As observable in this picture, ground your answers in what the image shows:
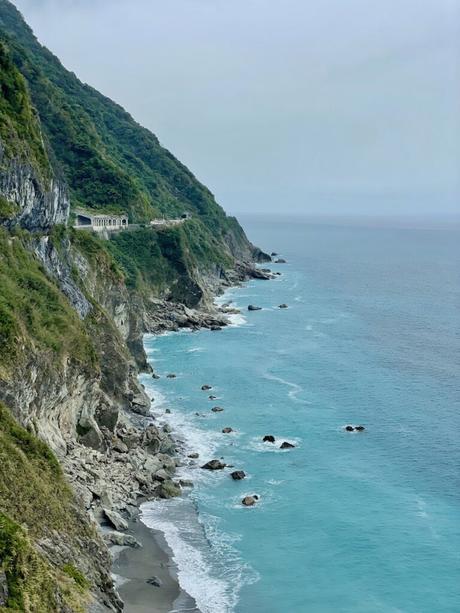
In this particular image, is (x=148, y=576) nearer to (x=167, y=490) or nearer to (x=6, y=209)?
(x=167, y=490)

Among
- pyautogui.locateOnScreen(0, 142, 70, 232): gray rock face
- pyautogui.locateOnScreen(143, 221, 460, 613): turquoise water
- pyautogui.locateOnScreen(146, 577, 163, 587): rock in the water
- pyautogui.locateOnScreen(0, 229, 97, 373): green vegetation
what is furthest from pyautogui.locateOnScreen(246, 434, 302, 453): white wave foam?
pyautogui.locateOnScreen(0, 142, 70, 232): gray rock face

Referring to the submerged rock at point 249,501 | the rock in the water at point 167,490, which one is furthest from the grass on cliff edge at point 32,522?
the submerged rock at point 249,501

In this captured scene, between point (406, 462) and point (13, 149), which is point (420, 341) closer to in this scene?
point (406, 462)

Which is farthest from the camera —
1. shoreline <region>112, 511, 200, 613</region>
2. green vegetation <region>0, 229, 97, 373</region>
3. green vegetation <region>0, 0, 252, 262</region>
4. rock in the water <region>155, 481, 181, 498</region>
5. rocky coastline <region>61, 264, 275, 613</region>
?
green vegetation <region>0, 0, 252, 262</region>

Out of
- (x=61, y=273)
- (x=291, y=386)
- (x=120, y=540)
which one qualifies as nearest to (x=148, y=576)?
(x=120, y=540)

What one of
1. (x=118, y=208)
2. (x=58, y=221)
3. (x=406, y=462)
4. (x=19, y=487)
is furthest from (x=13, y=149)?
(x=118, y=208)

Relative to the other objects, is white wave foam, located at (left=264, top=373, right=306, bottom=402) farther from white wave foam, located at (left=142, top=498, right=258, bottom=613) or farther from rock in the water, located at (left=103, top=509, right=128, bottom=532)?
rock in the water, located at (left=103, top=509, right=128, bottom=532)
